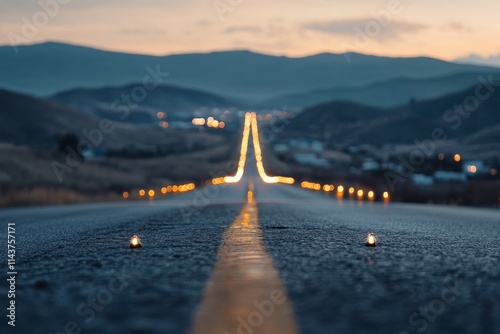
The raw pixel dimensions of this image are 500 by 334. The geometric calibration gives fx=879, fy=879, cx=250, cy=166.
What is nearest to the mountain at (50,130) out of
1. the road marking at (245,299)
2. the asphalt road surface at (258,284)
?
the asphalt road surface at (258,284)

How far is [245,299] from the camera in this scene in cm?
901

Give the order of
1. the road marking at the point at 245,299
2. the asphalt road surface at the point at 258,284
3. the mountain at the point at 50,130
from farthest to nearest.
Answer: the mountain at the point at 50,130
the asphalt road surface at the point at 258,284
the road marking at the point at 245,299

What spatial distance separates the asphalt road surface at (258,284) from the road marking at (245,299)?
0.04 feet

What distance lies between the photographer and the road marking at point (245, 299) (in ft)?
25.0

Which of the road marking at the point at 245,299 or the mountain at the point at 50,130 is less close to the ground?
the mountain at the point at 50,130

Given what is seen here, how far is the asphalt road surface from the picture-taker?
7820 mm

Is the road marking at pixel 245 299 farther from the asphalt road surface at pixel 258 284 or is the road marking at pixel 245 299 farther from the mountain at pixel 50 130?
the mountain at pixel 50 130

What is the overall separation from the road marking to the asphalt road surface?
0.5 inches

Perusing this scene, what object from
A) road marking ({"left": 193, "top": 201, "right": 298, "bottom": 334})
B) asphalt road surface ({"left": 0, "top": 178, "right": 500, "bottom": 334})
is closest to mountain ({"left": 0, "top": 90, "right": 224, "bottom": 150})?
asphalt road surface ({"left": 0, "top": 178, "right": 500, "bottom": 334})

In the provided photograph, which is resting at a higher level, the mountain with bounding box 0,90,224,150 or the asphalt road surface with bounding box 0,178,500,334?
the mountain with bounding box 0,90,224,150

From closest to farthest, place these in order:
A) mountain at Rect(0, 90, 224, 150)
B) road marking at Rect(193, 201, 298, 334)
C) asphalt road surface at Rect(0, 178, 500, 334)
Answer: road marking at Rect(193, 201, 298, 334), asphalt road surface at Rect(0, 178, 500, 334), mountain at Rect(0, 90, 224, 150)

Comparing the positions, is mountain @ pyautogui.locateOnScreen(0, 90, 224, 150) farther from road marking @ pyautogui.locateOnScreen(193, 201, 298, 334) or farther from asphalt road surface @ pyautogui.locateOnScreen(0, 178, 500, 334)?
road marking @ pyautogui.locateOnScreen(193, 201, 298, 334)

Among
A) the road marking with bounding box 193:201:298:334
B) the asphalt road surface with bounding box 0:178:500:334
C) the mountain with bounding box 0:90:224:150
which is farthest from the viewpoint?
the mountain with bounding box 0:90:224:150

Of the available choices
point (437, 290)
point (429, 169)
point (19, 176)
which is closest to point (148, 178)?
point (19, 176)
